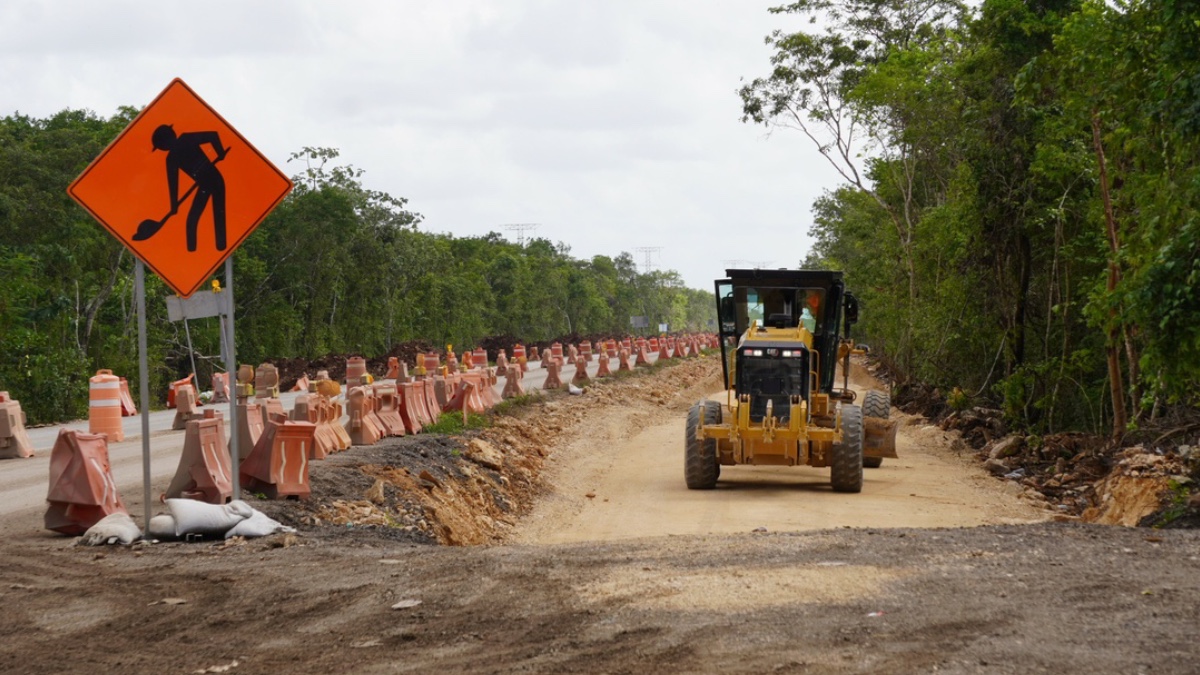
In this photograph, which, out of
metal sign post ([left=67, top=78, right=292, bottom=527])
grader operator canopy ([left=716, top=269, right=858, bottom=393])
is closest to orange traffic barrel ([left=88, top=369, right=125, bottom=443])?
grader operator canopy ([left=716, top=269, right=858, bottom=393])

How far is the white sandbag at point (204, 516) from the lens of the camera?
1049cm

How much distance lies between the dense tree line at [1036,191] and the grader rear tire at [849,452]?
3.16 metres

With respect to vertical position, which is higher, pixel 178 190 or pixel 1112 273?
pixel 178 190

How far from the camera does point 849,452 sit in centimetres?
1712

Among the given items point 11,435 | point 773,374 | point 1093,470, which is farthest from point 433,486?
point 1093,470

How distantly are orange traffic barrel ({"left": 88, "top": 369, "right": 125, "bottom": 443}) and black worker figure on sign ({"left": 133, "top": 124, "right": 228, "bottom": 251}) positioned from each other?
11676mm

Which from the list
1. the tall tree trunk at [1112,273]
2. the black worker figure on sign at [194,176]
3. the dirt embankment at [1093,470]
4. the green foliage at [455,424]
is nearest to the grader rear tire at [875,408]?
the dirt embankment at [1093,470]

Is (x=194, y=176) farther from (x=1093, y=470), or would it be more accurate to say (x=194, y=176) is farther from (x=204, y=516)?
(x=1093, y=470)

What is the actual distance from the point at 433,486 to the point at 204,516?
5245mm

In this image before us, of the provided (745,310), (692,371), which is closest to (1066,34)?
(745,310)

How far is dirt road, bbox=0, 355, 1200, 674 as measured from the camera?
6270 mm

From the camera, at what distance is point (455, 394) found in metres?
23.5

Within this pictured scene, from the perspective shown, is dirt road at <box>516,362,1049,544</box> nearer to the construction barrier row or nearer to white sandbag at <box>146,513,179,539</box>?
Result: the construction barrier row

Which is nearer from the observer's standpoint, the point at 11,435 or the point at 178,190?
the point at 178,190
